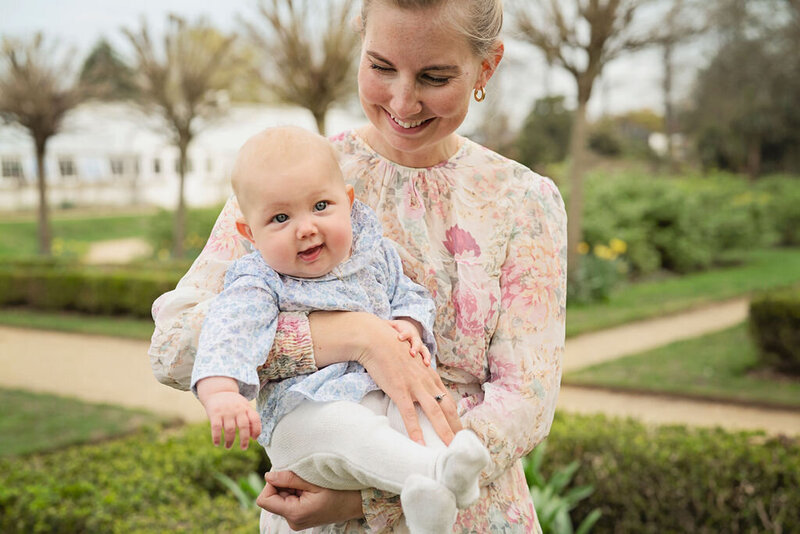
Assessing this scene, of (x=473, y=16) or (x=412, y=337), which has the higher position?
(x=473, y=16)

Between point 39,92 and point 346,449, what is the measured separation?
1556 centimetres

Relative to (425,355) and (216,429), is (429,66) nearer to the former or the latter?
(425,355)

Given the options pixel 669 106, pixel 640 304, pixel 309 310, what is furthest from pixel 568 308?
pixel 669 106

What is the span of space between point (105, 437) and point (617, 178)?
12319mm

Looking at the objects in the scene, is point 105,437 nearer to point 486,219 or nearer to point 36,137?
point 486,219

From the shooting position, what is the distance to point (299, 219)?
1529 millimetres

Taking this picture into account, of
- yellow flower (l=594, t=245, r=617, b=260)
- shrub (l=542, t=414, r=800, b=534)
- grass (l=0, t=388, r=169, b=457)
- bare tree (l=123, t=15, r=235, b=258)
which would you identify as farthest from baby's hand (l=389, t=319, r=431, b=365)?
bare tree (l=123, t=15, r=235, b=258)

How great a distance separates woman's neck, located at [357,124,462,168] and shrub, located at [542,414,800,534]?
106 inches

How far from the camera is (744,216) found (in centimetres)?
1519

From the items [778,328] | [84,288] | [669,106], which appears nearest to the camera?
[778,328]

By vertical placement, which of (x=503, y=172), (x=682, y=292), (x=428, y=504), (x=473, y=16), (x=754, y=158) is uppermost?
(x=754, y=158)

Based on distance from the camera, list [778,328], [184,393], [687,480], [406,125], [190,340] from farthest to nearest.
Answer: [184,393] → [778,328] → [687,480] → [406,125] → [190,340]

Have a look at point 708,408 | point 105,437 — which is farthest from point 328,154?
point 708,408

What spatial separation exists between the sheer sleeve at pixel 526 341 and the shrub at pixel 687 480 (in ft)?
8.29
